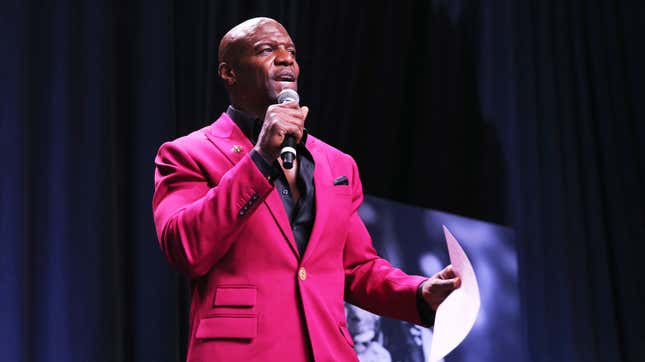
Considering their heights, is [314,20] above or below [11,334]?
above

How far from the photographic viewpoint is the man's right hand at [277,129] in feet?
4.49

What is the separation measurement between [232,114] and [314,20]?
1631 mm

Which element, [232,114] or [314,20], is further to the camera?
[314,20]

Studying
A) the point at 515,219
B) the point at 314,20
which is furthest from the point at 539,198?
the point at 314,20

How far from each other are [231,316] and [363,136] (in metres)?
1.95

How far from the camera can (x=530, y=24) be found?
3912 millimetres

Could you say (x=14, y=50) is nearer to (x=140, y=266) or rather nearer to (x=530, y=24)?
(x=140, y=266)

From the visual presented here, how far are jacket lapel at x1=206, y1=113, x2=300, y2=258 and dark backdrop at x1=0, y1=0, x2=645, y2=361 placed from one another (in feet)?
3.53

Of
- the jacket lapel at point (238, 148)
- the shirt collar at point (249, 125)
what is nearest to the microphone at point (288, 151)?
the jacket lapel at point (238, 148)

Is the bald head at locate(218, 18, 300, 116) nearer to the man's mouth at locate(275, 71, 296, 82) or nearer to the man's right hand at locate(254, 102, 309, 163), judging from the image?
the man's mouth at locate(275, 71, 296, 82)

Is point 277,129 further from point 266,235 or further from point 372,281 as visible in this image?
point 372,281

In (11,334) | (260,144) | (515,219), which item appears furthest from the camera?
(515,219)

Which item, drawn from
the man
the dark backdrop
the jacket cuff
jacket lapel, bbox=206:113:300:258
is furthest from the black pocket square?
the dark backdrop

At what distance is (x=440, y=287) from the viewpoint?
1524 mm
